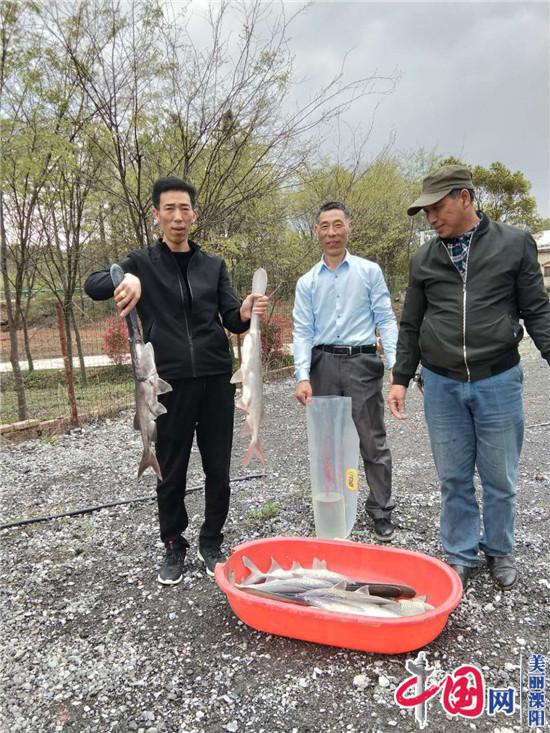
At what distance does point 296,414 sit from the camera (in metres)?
7.85

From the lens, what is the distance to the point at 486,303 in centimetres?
274

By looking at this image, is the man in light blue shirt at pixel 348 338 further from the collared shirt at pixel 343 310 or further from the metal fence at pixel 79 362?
the metal fence at pixel 79 362

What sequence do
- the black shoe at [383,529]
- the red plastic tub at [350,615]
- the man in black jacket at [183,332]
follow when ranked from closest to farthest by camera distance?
the red plastic tub at [350,615] → the man in black jacket at [183,332] → the black shoe at [383,529]

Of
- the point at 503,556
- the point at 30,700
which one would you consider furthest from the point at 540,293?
the point at 30,700

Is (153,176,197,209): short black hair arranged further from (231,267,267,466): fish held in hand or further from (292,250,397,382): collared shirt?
(292,250,397,382): collared shirt

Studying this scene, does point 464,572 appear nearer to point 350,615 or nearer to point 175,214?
point 350,615

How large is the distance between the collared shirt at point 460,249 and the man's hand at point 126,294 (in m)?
1.77

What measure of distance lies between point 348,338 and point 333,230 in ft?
2.56

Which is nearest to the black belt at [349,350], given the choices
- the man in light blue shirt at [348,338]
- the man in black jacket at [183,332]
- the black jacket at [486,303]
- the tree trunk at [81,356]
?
the man in light blue shirt at [348,338]

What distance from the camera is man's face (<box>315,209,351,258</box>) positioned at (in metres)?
3.55

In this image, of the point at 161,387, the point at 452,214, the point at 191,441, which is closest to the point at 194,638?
the point at 191,441

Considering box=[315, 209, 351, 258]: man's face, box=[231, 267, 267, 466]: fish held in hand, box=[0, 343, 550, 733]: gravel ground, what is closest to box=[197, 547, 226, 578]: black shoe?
box=[0, 343, 550, 733]: gravel ground

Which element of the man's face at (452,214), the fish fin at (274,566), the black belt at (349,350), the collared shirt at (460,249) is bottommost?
the fish fin at (274,566)

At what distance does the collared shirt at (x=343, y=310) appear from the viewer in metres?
3.62
